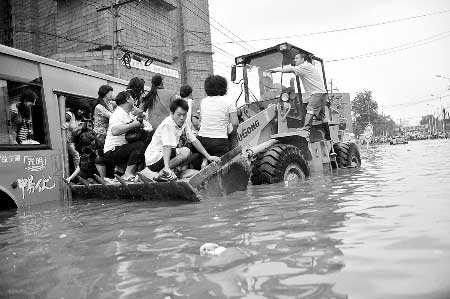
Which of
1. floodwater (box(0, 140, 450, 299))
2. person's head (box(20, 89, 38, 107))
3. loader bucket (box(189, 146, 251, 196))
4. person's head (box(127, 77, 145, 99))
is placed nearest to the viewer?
floodwater (box(0, 140, 450, 299))

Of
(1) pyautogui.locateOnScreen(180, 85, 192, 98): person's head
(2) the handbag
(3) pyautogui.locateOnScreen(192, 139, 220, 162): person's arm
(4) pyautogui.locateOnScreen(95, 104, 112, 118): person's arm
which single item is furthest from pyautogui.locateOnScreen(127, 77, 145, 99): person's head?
(3) pyautogui.locateOnScreen(192, 139, 220, 162): person's arm

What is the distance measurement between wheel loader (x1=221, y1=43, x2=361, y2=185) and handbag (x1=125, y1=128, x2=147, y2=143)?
1.75m

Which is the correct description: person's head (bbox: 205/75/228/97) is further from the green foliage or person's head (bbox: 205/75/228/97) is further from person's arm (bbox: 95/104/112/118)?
the green foliage

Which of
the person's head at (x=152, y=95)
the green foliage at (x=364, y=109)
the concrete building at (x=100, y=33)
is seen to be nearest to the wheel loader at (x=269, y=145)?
the person's head at (x=152, y=95)

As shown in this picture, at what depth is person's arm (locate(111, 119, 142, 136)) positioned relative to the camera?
5500 millimetres

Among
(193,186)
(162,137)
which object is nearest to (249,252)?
(193,186)

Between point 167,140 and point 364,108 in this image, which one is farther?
point 364,108

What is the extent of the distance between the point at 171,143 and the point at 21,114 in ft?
8.35

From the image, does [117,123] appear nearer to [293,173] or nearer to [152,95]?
[152,95]

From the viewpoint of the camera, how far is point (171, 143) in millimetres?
4902

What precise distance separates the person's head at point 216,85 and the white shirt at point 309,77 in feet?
8.51

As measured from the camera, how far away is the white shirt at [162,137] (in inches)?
195

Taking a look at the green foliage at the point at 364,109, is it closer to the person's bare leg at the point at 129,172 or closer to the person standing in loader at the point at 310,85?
the person standing in loader at the point at 310,85

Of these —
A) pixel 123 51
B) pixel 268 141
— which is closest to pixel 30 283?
pixel 268 141
